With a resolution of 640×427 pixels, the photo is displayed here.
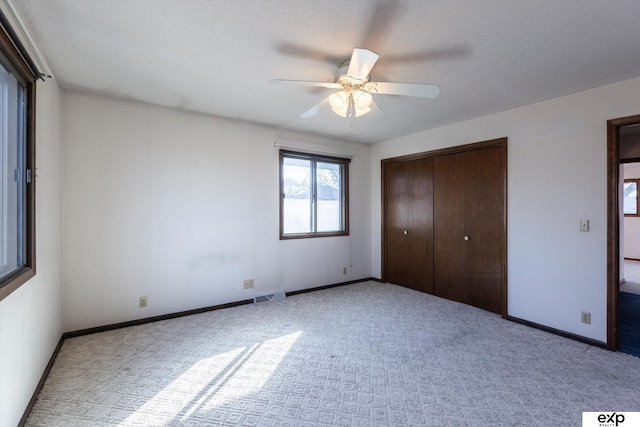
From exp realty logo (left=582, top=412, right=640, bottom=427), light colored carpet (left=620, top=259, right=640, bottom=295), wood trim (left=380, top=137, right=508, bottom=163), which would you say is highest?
wood trim (left=380, top=137, right=508, bottom=163)

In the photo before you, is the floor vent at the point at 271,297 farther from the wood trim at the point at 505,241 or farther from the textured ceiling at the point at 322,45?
the wood trim at the point at 505,241

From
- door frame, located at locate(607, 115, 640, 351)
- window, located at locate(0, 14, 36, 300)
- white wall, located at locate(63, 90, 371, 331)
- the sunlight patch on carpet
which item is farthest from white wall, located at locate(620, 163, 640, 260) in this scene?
window, located at locate(0, 14, 36, 300)

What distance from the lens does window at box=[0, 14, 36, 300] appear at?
61.0 inches

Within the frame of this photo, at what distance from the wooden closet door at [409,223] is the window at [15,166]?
4105mm

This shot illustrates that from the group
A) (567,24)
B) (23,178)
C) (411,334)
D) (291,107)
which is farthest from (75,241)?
(567,24)

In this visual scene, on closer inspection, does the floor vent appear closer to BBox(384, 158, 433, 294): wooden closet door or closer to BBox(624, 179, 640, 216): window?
BBox(384, 158, 433, 294): wooden closet door

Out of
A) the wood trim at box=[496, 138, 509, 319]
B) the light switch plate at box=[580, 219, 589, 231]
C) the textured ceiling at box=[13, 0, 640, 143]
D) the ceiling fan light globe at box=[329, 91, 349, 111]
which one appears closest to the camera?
the textured ceiling at box=[13, 0, 640, 143]

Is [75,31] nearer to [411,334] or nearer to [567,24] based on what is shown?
[567,24]

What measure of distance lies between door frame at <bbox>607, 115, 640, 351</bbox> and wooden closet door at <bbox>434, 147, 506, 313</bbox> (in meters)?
0.89

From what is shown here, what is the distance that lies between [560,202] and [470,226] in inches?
37.9

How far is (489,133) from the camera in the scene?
11.4ft

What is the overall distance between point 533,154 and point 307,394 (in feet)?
10.5

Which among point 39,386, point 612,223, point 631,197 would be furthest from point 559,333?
point 631,197

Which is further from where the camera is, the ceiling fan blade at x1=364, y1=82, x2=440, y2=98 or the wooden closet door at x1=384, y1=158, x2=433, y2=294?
the wooden closet door at x1=384, y1=158, x2=433, y2=294
